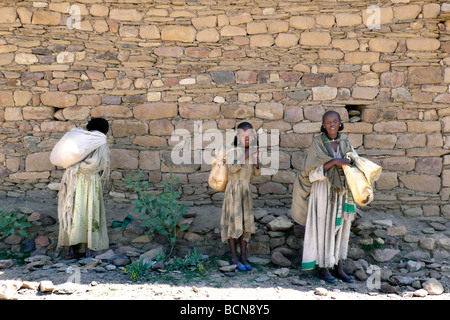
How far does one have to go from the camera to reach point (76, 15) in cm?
549

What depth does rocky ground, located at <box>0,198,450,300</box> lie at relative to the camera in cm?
382

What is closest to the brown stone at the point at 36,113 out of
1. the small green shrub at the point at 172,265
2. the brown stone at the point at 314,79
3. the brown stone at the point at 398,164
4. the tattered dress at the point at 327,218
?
the small green shrub at the point at 172,265

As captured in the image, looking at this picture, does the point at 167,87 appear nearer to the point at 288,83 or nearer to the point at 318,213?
the point at 288,83

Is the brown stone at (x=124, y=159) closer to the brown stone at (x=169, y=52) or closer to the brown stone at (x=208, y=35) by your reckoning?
the brown stone at (x=169, y=52)

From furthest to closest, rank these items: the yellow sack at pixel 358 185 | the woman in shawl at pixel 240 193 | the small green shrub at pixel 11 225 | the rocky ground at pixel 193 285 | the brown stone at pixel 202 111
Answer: the brown stone at pixel 202 111 → the small green shrub at pixel 11 225 → the woman in shawl at pixel 240 193 → the yellow sack at pixel 358 185 → the rocky ground at pixel 193 285

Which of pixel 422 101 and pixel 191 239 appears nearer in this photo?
pixel 191 239

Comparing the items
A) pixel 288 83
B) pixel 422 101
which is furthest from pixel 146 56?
pixel 422 101

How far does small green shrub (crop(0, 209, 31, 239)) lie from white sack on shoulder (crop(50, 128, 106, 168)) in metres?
0.95

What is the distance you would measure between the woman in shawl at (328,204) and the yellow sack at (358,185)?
14cm

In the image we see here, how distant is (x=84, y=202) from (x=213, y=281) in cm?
164

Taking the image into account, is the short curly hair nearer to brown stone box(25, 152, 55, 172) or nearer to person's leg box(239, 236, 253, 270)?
brown stone box(25, 152, 55, 172)

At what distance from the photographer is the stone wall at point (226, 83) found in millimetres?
5281

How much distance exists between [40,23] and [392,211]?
4.90 metres

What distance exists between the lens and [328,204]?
4270mm
